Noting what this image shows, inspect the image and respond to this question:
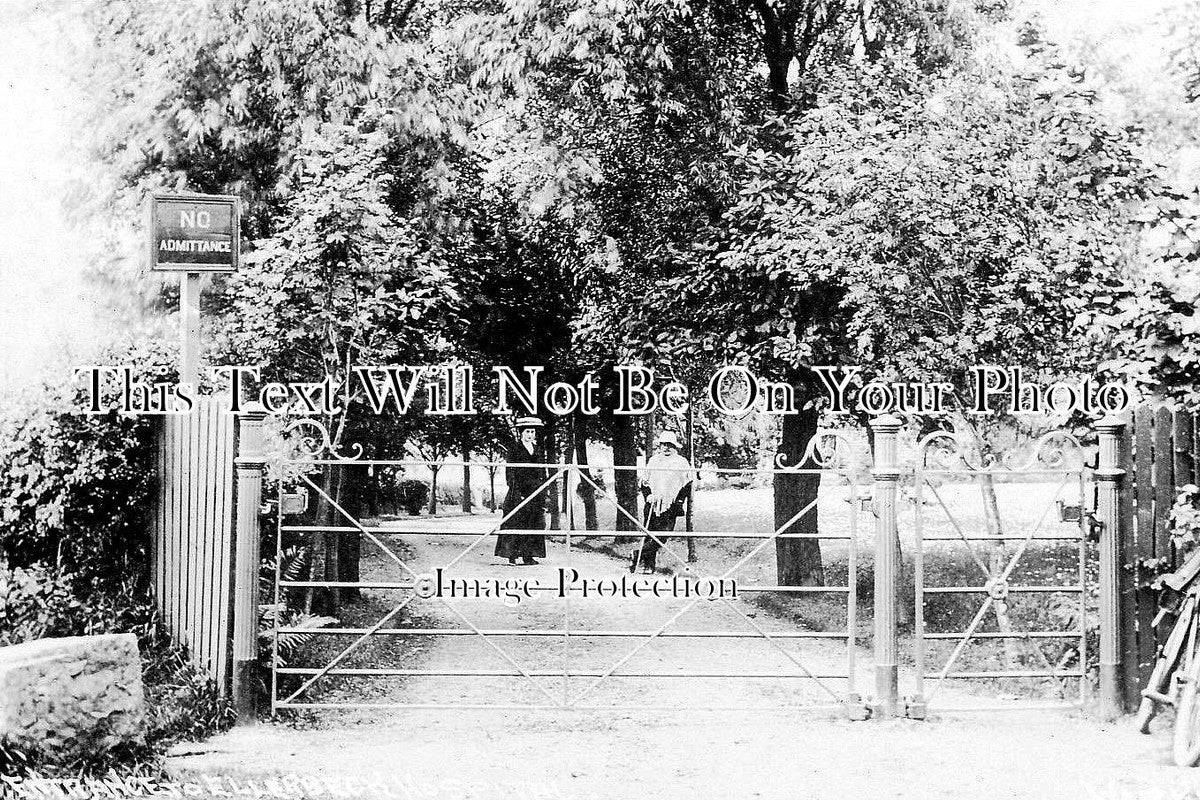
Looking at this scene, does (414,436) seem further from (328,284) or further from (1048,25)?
(1048,25)

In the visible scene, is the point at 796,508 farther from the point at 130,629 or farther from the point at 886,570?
the point at 130,629

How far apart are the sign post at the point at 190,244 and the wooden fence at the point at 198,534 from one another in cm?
39

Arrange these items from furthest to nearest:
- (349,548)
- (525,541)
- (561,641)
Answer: (525,541) < (349,548) < (561,641)

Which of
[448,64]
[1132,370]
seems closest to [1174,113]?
[1132,370]

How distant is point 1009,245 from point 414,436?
831 centimetres

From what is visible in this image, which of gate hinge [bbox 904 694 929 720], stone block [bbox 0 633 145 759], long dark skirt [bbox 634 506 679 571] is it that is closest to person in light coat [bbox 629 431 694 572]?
long dark skirt [bbox 634 506 679 571]

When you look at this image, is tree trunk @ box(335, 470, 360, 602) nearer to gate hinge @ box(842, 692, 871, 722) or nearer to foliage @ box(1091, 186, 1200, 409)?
gate hinge @ box(842, 692, 871, 722)

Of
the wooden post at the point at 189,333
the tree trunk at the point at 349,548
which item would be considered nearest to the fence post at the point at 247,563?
the wooden post at the point at 189,333

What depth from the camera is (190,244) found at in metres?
7.50

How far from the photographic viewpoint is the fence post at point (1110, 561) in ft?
24.2

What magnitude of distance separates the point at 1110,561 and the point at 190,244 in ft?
22.4

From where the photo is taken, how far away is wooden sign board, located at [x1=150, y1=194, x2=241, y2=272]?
7434 mm

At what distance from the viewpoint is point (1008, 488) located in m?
17.9

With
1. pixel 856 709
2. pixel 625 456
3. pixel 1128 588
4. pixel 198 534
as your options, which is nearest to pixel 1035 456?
pixel 1128 588
